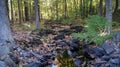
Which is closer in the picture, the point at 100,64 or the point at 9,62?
the point at 9,62

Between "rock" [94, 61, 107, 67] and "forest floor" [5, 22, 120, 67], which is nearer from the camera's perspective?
"rock" [94, 61, 107, 67]

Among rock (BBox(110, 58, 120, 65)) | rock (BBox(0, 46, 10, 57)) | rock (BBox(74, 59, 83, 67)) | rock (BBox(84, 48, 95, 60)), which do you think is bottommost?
rock (BBox(74, 59, 83, 67))

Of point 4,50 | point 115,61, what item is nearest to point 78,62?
point 115,61

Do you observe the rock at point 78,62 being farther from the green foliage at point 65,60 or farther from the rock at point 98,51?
the rock at point 98,51

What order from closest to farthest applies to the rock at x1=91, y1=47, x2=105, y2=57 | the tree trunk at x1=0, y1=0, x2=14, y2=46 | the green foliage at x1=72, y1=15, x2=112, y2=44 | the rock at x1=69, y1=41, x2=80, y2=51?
the rock at x1=91, y1=47, x2=105, y2=57 → the tree trunk at x1=0, y1=0, x2=14, y2=46 → the green foliage at x1=72, y1=15, x2=112, y2=44 → the rock at x1=69, y1=41, x2=80, y2=51

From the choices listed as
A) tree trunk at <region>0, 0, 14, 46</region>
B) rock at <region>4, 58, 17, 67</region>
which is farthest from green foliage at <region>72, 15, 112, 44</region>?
rock at <region>4, 58, 17, 67</region>

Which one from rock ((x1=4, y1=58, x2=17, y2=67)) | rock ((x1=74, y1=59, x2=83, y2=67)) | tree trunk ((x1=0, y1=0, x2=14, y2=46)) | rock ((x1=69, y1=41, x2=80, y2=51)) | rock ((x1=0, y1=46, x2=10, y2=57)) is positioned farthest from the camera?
rock ((x1=69, y1=41, x2=80, y2=51))

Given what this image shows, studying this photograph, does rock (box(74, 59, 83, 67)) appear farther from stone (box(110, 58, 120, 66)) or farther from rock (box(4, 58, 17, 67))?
rock (box(4, 58, 17, 67))

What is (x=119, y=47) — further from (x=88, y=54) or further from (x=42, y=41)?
(x=42, y=41)

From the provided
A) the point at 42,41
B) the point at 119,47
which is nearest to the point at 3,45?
the point at 42,41

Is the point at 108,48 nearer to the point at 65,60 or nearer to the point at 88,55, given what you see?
the point at 88,55

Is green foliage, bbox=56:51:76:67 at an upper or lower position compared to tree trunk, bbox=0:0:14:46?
lower

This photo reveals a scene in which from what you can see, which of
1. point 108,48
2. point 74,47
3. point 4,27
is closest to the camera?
point 108,48

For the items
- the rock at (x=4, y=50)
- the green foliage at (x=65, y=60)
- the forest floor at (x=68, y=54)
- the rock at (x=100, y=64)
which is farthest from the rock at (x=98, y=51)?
the rock at (x=4, y=50)
